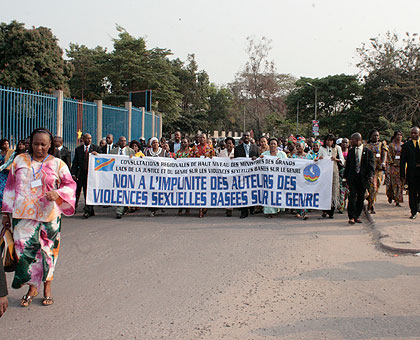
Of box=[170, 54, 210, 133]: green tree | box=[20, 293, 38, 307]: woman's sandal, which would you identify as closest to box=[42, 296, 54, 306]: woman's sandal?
box=[20, 293, 38, 307]: woman's sandal

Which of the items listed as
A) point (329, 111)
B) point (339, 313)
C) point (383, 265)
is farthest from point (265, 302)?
point (329, 111)

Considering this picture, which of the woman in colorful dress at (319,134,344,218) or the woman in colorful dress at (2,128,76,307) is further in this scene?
the woman in colorful dress at (319,134,344,218)

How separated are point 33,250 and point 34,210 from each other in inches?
15.9

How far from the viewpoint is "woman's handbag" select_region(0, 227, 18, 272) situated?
14.4 ft

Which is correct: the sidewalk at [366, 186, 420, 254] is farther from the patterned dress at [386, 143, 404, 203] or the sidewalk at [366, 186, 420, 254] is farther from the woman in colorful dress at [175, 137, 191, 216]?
the woman in colorful dress at [175, 137, 191, 216]

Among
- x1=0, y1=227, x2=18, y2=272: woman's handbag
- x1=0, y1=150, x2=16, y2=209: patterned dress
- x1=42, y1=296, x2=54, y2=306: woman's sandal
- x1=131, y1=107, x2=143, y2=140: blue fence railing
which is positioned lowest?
x1=42, y1=296, x2=54, y2=306: woman's sandal

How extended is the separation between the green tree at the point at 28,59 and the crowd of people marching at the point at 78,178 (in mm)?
19208

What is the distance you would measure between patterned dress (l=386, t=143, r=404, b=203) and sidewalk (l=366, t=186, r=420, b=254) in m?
0.34

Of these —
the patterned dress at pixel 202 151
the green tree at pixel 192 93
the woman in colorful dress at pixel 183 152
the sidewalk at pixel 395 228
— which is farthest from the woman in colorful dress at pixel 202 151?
the green tree at pixel 192 93

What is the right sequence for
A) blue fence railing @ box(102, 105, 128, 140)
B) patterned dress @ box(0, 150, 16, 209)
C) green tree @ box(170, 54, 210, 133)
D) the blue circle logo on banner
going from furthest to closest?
green tree @ box(170, 54, 210, 133), blue fence railing @ box(102, 105, 128, 140), the blue circle logo on banner, patterned dress @ box(0, 150, 16, 209)

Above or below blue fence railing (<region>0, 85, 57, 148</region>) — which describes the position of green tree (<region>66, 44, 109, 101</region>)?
above

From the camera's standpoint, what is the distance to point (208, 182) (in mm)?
10562

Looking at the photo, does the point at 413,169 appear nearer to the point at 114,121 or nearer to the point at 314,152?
the point at 314,152

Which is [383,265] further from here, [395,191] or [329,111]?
[329,111]
